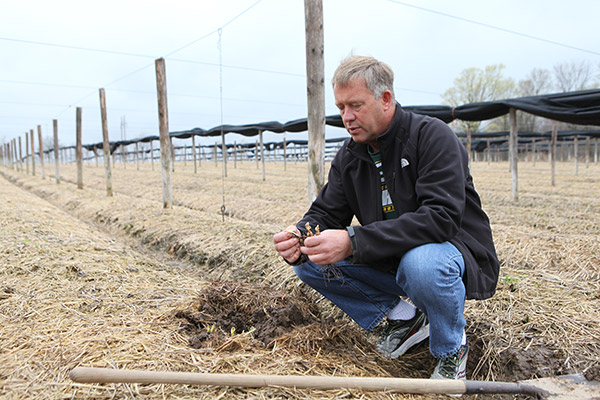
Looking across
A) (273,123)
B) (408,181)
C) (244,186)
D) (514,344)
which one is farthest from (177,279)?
(273,123)

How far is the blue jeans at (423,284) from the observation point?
172 cm

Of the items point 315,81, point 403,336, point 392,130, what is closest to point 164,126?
point 315,81

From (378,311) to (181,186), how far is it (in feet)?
42.9

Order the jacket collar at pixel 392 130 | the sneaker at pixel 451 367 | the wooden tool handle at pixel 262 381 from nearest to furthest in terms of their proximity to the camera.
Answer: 1. the wooden tool handle at pixel 262 381
2. the sneaker at pixel 451 367
3. the jacket collar at pixel 392 130

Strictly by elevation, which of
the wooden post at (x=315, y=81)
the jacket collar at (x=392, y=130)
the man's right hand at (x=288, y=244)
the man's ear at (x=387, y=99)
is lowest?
the man's right hand at (x=288, y=244)

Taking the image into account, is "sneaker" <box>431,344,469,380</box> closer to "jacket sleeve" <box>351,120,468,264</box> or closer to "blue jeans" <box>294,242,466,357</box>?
"blue jeans" <box>294,242,466,357</box>

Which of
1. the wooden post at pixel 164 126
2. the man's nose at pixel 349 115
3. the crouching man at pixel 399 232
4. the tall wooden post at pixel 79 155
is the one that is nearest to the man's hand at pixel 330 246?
the crouching man at pixel 399 232

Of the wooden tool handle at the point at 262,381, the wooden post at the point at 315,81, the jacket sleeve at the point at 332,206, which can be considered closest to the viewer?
the wooden tool handle at the point at 262,381

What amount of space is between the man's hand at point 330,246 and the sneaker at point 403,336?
701mm

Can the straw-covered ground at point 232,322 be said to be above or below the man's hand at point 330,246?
below

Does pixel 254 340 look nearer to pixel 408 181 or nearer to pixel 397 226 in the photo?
pixel 397 226

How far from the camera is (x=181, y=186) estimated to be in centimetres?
1441

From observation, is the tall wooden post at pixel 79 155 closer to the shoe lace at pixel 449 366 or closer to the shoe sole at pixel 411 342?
the shoe sole at pixel 411 342

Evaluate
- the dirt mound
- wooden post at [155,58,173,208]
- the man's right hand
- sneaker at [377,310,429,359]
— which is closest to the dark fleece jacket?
the man's right hand
